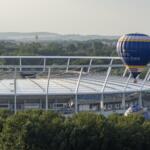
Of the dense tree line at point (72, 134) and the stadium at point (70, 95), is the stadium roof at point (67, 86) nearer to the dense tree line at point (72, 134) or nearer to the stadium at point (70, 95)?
the stadium at point (70, 95)

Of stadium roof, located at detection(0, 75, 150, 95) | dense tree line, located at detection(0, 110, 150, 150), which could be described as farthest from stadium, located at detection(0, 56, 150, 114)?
dense tree line, located at detection(0, 110, 150, 150)

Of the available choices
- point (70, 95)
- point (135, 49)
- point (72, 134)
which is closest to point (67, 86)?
point (70, 95)

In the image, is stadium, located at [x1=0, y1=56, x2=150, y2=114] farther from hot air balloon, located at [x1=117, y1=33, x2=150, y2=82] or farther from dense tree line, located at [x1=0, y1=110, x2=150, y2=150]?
dense tree line, located at [x1=0, y1=110, x2=150, y2=150]

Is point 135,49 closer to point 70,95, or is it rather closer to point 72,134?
point 70,95

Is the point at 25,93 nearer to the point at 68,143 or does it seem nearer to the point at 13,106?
the point at 13,106

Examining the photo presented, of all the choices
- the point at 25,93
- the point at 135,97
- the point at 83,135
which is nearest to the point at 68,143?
the point at 83,135

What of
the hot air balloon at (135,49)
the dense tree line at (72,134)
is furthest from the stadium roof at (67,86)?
the dense tree line at (72,134)
